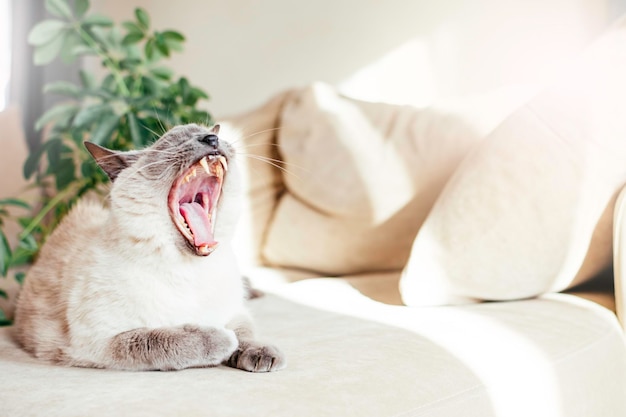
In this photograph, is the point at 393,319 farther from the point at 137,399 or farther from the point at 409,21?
the point at 409,21

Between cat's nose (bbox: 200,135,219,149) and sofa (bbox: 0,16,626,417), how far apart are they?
282mm

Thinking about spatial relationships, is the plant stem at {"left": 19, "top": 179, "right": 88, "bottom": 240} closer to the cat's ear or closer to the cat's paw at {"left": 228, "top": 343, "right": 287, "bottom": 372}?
the cat's ear

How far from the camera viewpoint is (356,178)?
6.37 ft

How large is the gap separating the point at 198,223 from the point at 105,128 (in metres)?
1.16

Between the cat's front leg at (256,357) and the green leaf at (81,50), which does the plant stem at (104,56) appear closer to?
the green leaf at (81,50)

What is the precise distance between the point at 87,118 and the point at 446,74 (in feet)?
3.93

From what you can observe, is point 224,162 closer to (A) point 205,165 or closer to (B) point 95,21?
(A) point 205,165

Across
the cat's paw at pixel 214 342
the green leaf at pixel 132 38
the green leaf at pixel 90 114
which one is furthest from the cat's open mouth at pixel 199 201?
the green leaf at pixel 132 38

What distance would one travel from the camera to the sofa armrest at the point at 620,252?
1368mm

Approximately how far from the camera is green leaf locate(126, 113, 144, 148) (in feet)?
Answer: 7.06

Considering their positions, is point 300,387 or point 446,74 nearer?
point 300,387

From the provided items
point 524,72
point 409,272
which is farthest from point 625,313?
point 524,72

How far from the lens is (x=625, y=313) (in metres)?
1.41

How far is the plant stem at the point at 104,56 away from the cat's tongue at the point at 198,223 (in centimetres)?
131
